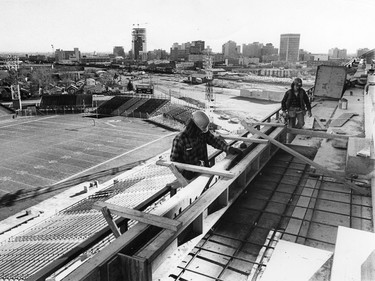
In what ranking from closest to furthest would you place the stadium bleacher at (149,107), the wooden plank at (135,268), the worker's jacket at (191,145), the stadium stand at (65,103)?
the wooden plank at (135,268)
the worker's jacket at (191,145)
the stadium bleacher at (149,107)
the stadium stand at (65,103)

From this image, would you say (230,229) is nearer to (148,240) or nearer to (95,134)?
(148,240)

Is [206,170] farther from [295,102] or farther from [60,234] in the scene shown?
[60,234]

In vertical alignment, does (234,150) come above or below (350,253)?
above

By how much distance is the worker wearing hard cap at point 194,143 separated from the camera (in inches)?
230

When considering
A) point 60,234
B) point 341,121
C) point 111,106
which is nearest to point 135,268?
point 341,121

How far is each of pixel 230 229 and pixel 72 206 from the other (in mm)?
19035

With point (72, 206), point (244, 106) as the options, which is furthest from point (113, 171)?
point (244, 106)

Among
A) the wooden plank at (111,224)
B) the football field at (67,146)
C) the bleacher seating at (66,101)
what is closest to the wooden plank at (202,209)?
the wooden plank at (111,224)

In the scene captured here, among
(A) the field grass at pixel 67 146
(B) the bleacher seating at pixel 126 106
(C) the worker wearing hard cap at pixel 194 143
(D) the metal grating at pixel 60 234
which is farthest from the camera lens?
(B) the bleacher seating at pixel 126 106

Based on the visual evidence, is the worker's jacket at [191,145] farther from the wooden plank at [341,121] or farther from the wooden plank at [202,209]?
the wooden plank at [341,121]

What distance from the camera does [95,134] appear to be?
1661 inches

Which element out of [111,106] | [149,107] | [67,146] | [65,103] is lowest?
[67,146]

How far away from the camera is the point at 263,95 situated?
68.4 meters

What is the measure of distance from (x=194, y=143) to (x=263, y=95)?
65.2 m
